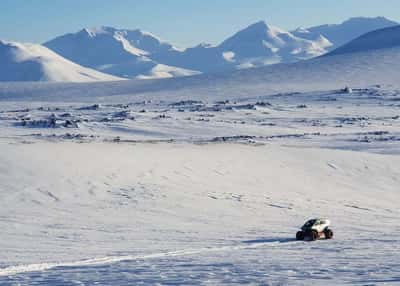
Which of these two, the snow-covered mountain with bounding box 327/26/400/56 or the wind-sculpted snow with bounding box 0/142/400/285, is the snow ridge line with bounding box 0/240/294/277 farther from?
the snow-covered mountain with bounding box 327/26/400/56

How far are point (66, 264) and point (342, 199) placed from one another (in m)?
13.4

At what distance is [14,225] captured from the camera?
19.1 metres

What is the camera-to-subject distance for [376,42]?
143125 mm

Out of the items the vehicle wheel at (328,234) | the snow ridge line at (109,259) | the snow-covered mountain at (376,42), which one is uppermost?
the snow-covered mountain at (376,42)

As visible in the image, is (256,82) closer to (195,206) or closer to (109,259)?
(195,206)

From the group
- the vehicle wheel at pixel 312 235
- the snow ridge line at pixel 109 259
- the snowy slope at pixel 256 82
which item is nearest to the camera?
the snow ridge line at pixel 109 259

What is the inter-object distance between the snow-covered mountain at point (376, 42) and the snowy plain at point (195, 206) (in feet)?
283

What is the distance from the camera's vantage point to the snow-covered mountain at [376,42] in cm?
13690

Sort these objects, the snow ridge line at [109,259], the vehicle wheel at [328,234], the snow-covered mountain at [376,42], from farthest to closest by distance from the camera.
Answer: the snow-covered mountain at [376,42] < the vehicle wheel at [328,234] < the snow ridge line at [109,259]

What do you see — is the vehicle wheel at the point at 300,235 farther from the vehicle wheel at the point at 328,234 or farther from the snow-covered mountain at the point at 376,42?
the snow-covered mountain at the point at 376,42

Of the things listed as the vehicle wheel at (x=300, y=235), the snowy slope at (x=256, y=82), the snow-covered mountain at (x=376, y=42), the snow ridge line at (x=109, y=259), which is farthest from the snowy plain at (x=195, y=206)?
the snow-covered mountain at (x=376, y=42)

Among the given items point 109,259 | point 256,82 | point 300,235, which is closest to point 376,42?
point 256,82

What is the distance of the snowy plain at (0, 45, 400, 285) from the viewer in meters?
13.0

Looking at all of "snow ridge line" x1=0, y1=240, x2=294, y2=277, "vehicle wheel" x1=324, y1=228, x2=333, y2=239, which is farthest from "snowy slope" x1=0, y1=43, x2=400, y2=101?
"snow ridge line" x1=0, y1=240, x2=294, y2=277
